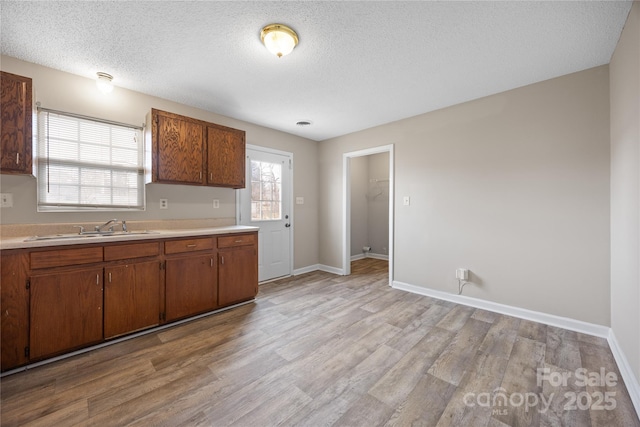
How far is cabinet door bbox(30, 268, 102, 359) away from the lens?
76.6 inches

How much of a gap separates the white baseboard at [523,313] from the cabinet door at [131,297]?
317 cm

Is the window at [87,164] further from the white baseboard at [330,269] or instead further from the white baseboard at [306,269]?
the white baseboard at [330,269]

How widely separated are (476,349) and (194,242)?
2.86 metres

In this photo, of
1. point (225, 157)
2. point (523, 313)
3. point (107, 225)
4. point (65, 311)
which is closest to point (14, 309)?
point (65, 311)

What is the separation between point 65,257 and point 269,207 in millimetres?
2575

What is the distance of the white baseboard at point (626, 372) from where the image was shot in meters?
1.56

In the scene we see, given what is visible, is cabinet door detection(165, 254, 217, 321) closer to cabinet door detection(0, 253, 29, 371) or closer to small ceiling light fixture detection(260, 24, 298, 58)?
cabinet door detection(0, 253, 29, 371)

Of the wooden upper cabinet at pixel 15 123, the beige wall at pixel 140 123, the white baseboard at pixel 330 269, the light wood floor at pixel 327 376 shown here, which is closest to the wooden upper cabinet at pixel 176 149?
the beige wall at pixel 140 123

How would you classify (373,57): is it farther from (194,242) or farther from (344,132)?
(194,242)

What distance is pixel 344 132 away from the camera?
448 centimetres

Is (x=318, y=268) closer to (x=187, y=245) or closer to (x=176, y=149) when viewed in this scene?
(x=187, y=245)

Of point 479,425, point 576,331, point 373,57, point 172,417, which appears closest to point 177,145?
point 373,57

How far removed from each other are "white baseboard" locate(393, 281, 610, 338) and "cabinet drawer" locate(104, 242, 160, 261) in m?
3.25

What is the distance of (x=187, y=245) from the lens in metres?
2.73
